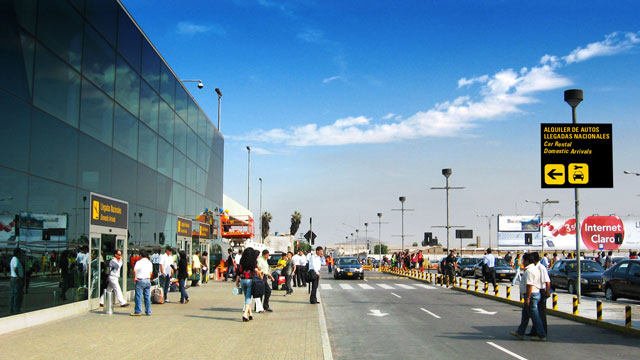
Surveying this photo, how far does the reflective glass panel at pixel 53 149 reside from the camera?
14.5m

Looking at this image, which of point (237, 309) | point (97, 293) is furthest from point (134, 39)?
point (237, 309)

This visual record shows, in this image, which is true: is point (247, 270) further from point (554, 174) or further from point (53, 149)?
point (554, 174)

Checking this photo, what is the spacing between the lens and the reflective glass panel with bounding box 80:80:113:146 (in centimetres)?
1748

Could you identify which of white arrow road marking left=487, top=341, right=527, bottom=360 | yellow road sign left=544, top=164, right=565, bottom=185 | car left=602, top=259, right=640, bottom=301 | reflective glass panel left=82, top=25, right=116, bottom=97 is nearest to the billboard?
car left=602, top=259, right=640, bottom=301

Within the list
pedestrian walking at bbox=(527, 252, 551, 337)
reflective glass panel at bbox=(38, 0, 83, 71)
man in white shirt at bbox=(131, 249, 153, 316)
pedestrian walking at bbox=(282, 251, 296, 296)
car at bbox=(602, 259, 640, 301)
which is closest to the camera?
pedestrian walking at bbox=(527, 252, 551, 337)

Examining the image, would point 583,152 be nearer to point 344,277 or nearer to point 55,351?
point 55,351

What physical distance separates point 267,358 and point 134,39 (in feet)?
53.2

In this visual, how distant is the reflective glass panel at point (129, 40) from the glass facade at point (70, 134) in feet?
0.12

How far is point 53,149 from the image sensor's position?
15430 mm

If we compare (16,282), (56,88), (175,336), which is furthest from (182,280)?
(175,336)

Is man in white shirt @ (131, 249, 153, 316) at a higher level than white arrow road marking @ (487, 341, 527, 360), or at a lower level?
higher

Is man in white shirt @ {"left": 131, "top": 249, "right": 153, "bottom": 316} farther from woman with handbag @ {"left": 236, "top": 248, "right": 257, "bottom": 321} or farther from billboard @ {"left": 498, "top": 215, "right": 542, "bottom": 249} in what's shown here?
billboard @ {"left": 498, "top": 215, "right": 542, "bottom": 249}

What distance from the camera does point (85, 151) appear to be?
17.6 meters

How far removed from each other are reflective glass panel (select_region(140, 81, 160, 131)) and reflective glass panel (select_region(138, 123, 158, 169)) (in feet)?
1.14
